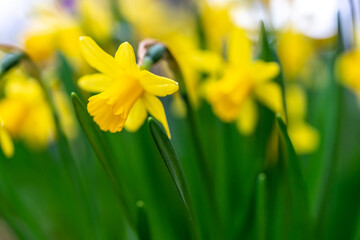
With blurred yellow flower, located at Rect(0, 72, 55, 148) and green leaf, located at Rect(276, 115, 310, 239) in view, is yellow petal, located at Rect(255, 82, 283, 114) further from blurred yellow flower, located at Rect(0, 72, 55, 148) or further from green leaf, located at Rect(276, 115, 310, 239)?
blurred yellow flower, located at Rect(0, 72, 55, 148)

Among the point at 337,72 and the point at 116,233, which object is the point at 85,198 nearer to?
the point at 116,233

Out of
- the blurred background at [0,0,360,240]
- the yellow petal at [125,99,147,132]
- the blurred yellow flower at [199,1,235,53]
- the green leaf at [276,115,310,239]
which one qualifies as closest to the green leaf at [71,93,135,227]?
the blurred background at [0,0,360,240]

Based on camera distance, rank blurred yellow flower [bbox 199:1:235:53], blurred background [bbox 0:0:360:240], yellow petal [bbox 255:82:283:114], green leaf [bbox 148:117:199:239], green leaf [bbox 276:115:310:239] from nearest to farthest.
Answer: green leaf [bbox 148:117:199:239], green leaf [bbox 276:115:310:239], blurred background [bbox 0:0:360:240], yellow petal [bbox 255:82:283:114], blurred yellow flower [bbox 199:1:235:53]

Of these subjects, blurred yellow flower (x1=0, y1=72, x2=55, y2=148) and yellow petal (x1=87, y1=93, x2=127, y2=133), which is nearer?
yellow petal (x1=87, y1=93, x2=127, y2=133)

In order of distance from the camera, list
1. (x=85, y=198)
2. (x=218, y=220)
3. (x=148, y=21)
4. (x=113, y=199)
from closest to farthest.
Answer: (x=218, y=220), (x=85, y=198), (x=113, y=199), (x=148, y=21)

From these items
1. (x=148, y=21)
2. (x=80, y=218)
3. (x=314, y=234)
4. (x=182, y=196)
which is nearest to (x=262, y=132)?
(x=314, y=234)

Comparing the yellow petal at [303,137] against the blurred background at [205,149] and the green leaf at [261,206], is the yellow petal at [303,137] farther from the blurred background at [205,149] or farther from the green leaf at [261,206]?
the green leaf at [261,206]

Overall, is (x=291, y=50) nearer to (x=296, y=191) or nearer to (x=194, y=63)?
(x=194, y=63)
